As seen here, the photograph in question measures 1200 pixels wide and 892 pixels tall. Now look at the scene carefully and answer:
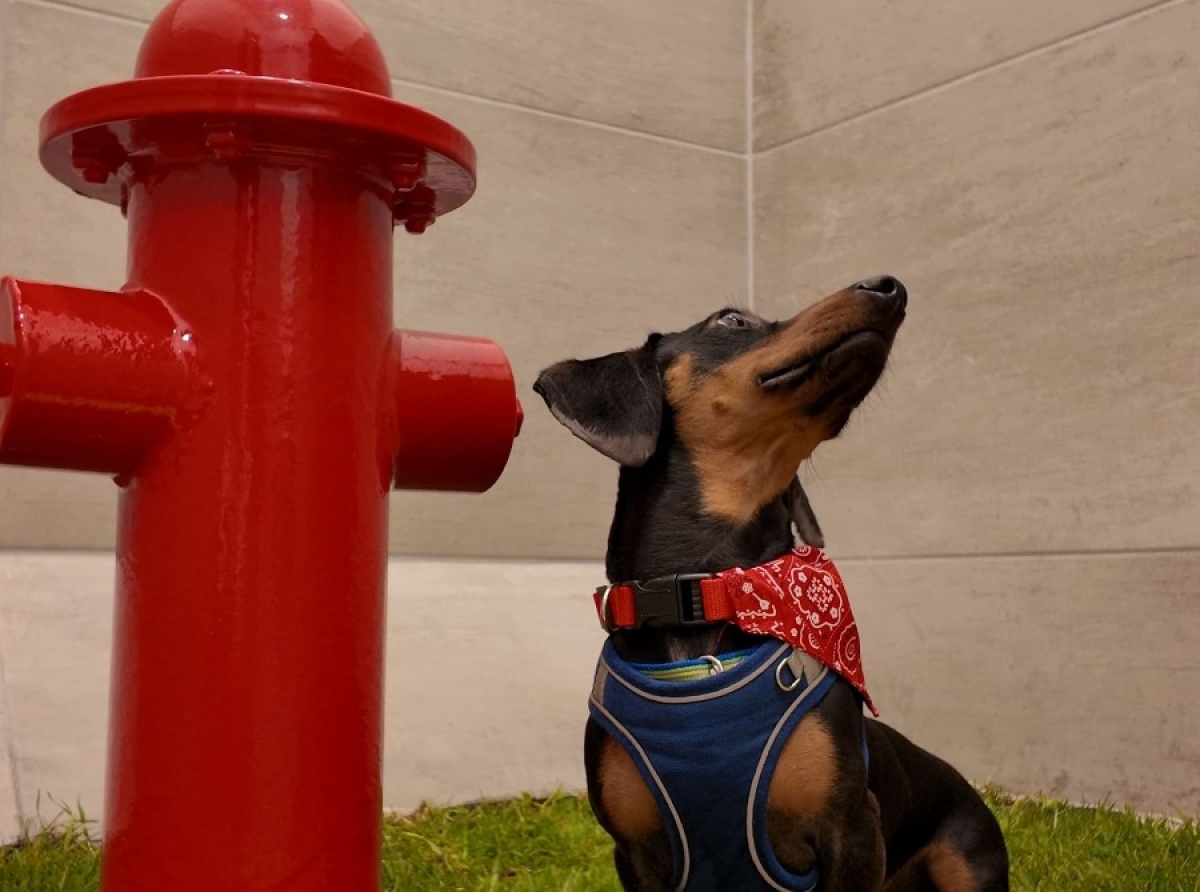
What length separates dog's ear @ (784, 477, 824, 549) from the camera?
190 cm

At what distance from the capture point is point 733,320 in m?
1.90

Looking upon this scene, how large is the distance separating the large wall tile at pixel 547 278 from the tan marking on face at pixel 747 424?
1.15 meters

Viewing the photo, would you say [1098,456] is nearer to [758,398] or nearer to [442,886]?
[758,398]

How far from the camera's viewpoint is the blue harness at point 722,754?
1.51 m

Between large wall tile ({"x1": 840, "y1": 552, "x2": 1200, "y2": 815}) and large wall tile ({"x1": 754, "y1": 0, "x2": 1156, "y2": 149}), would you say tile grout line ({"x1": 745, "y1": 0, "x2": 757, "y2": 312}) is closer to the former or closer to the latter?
large wall tile ({"x1": 754, "y1": 0, "x2": 1156, "y2": 149})

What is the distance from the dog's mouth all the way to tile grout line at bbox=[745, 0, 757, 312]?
1.82 meters

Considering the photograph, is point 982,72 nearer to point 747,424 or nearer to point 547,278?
point 547,278

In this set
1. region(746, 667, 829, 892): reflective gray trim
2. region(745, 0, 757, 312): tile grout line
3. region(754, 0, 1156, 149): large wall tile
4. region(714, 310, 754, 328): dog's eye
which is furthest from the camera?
region(745, 0, 757, 312): tile grout line

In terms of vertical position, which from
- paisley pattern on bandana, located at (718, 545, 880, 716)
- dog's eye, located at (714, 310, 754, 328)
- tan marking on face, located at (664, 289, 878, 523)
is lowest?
paisley pattern on bandana, located at (718, 545, 880, 716)

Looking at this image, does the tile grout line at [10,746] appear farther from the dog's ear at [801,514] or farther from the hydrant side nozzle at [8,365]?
the hydrant side nozzle at [8,365]

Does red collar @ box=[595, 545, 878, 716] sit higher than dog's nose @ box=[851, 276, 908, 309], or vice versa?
dog's nose @ box=[851, 276, 908, 309]

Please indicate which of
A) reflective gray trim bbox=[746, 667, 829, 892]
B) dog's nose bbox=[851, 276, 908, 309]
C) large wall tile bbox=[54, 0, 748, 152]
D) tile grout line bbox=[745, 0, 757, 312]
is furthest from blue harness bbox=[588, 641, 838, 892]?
tile grout line bbox=[745, 0, 757, 312]

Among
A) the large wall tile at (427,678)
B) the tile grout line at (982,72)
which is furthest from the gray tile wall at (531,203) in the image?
the tile grout line at (982,72)

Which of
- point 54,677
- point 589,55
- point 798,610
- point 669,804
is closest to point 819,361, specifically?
point 798,610
